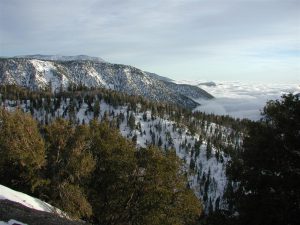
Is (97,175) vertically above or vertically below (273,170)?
below

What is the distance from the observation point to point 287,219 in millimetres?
23609

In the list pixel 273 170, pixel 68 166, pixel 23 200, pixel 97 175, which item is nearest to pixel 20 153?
pixel 68 166

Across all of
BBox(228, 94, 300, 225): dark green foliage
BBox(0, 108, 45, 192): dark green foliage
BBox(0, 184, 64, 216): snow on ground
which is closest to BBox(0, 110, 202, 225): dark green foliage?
BBox(0, 108, 45, 192): dark green foliage

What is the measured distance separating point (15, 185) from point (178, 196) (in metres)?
14.2

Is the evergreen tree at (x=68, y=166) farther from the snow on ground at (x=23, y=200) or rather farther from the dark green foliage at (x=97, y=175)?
the snow on ground at (x=23, y=200)

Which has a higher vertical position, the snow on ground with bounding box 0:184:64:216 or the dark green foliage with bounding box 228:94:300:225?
the dark green foliage with bounding box 228:94:300:225

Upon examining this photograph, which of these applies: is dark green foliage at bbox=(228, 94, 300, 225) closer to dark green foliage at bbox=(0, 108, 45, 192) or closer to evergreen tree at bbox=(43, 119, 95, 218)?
evergreen tree at bbox=(43, 119, 95, 218)

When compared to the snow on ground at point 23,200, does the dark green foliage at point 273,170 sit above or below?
above

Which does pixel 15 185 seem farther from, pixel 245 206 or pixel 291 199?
pixel 291 199

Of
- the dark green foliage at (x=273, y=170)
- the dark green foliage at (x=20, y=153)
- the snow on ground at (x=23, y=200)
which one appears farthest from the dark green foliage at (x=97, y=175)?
Answer: the dark green foliage at (x=273, y=170)

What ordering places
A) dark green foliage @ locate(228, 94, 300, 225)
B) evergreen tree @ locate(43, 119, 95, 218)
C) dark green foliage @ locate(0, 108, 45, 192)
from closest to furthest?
dark green foliage @ locate(228, 94, 300, 225) < evergreen tree @ locate(43, 119, 95, 218) < dark green foliage @ locate(0, 108, 45, 192)

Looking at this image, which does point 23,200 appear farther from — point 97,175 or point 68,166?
point 97,175

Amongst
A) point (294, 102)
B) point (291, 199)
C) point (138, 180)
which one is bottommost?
point (138, 180)

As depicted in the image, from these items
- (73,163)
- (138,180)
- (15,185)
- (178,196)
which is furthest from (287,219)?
(15,185)
